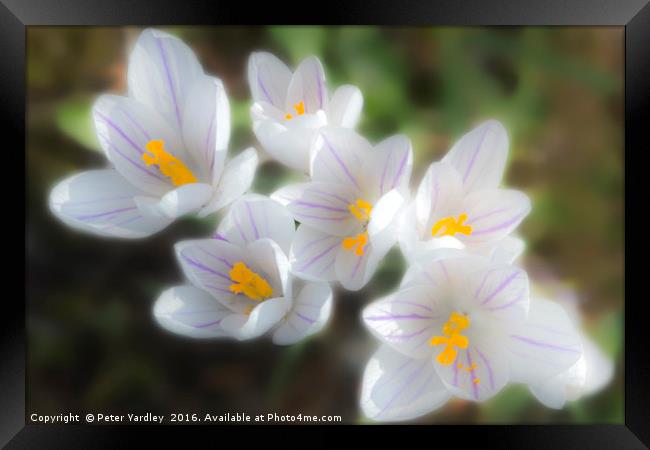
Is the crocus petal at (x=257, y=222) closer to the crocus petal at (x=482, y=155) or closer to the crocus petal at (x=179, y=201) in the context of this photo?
the crocus petal at (x=179, y=201)

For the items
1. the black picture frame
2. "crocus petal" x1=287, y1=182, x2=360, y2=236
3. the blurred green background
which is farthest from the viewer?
the blurred green background

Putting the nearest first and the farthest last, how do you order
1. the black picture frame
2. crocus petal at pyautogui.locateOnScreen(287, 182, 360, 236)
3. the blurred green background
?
crocus petal at pyautogui.locateOnScreen(287, 182, 360, 236), the black picture frame, the blurred green background

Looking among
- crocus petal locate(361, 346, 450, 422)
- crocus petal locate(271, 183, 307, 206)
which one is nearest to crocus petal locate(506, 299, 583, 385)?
crocus petal locate(361, 346, 450, 422)

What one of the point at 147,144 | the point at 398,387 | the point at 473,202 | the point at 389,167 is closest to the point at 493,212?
the point at 473,202

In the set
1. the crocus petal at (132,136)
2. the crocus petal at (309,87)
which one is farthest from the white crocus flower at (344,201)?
the crocus petal at (132,136)

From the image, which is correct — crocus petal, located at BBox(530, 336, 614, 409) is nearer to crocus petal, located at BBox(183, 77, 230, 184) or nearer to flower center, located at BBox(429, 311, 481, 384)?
flower center, located at BBox(429, 311, 481, 384)

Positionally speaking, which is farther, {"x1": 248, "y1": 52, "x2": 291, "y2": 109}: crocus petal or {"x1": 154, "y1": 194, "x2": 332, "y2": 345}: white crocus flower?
{"x1": 248, "y1": 52, "x2": 291, "y2": 109}: crocus petal

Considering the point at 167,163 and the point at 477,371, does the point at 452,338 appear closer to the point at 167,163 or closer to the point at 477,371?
the point at 477,371
